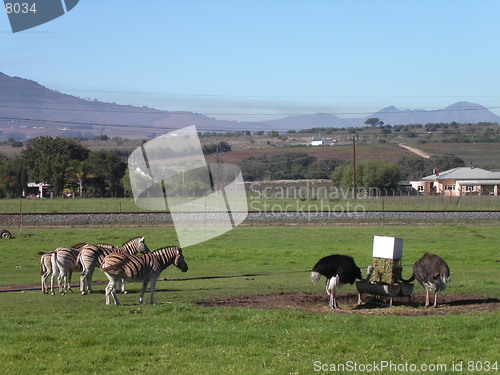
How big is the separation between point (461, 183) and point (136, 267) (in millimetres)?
105463

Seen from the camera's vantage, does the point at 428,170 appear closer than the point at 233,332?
No

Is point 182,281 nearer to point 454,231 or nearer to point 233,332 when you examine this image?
point 233,332

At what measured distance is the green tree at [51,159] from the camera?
10944 cm

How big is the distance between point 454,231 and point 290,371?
3826cm

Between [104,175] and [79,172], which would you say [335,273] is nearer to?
[104,175]

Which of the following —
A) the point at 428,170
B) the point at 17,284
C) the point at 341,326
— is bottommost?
the point at 428,170

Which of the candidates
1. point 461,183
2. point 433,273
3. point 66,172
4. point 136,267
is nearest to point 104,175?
point 66,172

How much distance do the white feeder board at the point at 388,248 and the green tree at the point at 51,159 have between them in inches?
3765

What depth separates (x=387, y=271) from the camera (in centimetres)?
1791

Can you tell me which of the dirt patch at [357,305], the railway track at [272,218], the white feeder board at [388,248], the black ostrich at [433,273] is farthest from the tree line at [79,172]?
the black ostrich at [433,273]

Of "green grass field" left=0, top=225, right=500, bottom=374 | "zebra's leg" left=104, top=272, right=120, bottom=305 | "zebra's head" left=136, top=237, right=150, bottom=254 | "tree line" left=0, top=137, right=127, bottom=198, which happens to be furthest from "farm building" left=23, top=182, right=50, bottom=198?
"zebra's leg" left=104, top=272, right=120, bottom=305

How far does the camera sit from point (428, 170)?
16400cm

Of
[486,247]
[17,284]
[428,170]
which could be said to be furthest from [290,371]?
[428,170]

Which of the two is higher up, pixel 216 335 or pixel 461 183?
pixel 216 335
